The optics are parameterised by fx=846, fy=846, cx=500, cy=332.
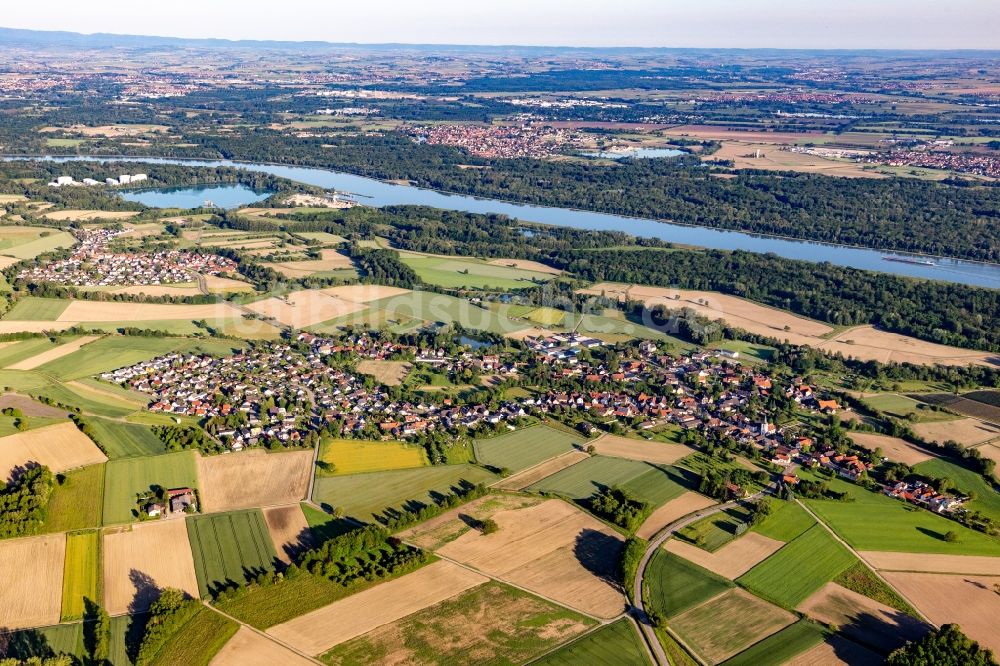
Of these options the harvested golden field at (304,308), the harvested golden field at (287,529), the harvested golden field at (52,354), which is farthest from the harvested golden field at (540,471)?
the harvested golden field at (52,354)

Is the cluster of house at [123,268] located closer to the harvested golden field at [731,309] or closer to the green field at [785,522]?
the harvested golden field at [731,309]

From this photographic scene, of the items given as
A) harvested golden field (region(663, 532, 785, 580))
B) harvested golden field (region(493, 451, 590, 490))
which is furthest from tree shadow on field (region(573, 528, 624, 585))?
harvested golden field (region(493, 451, 590, 490))

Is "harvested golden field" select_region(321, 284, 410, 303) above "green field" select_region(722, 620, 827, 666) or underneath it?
above

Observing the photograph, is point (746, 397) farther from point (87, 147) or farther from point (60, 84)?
point (60, 84)

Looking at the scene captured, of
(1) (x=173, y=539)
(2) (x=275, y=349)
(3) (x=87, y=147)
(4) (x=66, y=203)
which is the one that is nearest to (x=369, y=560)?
(1) (x=173, y=539)

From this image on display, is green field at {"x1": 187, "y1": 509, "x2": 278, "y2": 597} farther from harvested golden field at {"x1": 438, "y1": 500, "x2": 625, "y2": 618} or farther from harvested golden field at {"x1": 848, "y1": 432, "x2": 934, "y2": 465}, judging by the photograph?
harvested golden field at {"x1": 848, "y1": 432, "x2": 934, "y2": 465}
